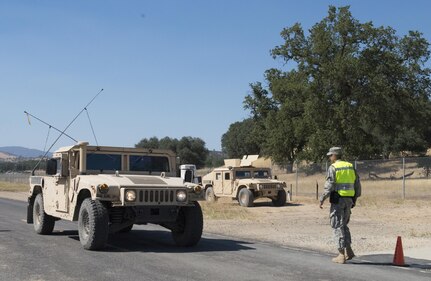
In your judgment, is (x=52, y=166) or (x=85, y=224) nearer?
(x=85, y=224)

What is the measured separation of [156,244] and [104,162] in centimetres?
205

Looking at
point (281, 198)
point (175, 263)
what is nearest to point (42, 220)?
point (175, 263)

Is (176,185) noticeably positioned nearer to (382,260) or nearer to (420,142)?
(382,260)

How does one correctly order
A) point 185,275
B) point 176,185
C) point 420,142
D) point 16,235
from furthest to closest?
1. point 420,142
2. point 16,235
3. point 176,185
4. point 185,275

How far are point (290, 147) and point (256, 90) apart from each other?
28.1ft

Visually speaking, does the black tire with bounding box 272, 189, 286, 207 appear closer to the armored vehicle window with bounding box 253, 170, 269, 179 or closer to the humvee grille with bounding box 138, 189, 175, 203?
the armored vehicle window with bounding box 253, 170, 269, 179

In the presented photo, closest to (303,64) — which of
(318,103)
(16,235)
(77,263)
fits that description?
(318,103)

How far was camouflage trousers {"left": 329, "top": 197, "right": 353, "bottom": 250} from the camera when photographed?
30.2ft

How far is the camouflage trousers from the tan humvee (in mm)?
2671

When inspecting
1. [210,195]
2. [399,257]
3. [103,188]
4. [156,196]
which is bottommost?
[399,257]

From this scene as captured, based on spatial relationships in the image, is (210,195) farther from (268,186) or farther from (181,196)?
(181,196)

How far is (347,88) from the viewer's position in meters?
45.1

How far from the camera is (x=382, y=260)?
9797mm

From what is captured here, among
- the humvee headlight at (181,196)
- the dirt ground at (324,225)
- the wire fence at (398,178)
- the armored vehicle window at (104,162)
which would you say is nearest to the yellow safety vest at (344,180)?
the dirt ground at (324,225)
